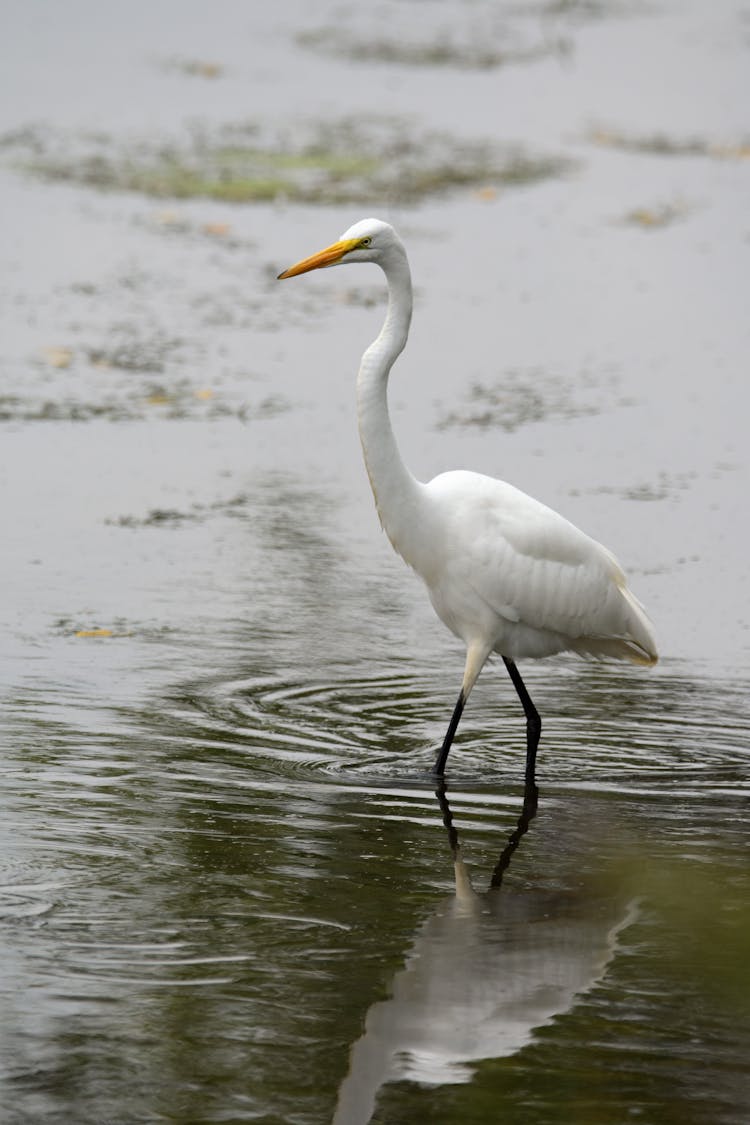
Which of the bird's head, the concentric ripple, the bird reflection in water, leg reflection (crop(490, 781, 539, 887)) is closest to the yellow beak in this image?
the bird's head

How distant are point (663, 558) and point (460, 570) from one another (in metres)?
2.42

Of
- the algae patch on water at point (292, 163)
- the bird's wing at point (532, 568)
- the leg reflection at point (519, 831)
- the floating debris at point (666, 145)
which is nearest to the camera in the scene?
the leg reflection at point (519, 831)

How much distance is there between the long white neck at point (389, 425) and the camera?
21.8ft

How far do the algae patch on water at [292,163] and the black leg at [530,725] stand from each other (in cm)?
843

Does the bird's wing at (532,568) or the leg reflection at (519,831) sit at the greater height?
the bird's wing at (532,568)

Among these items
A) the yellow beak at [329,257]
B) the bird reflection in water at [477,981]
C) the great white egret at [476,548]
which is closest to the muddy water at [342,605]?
the bird reflection in water at [477,981]

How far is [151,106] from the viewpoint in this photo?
675 inches

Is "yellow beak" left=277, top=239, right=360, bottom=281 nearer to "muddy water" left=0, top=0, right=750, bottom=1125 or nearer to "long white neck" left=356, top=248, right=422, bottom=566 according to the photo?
"long white neck" left=356, top=248, right=422, bottom=566

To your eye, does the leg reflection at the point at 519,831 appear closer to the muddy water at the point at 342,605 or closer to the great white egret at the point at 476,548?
the muddy water at the point at 342,605

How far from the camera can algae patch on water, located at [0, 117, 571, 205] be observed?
1507 cm

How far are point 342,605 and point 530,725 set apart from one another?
5.57 feet

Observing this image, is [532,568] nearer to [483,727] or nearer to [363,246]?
[483,727]

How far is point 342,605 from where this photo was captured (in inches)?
324

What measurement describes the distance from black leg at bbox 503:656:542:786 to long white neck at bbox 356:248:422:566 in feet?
1.83
